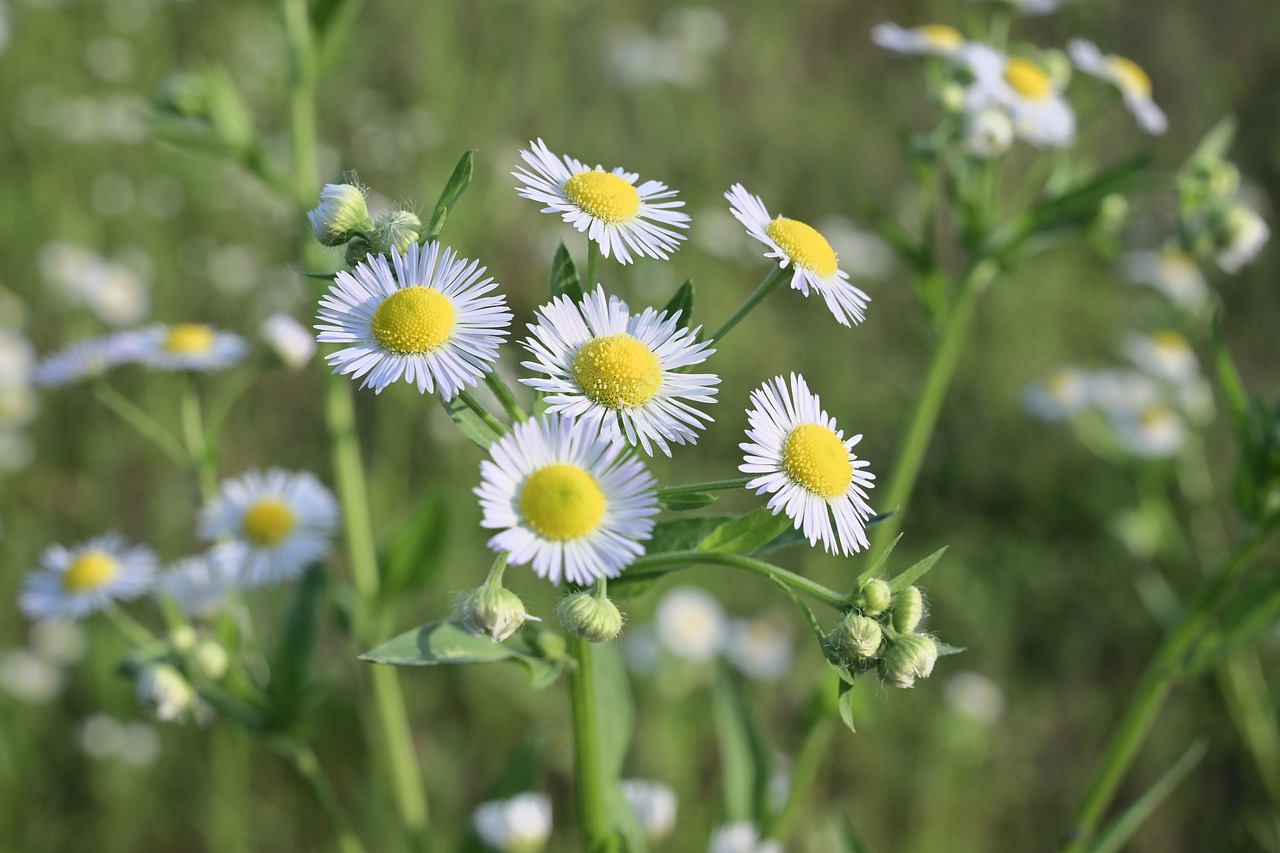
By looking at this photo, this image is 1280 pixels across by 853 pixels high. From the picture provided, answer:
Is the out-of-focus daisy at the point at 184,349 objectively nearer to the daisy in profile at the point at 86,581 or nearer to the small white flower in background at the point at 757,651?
the daisy in profile at the point at 86,581

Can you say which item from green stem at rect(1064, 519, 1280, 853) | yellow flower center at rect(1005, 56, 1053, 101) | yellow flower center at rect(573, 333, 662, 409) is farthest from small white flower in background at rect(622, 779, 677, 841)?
yellow flower center at rect(1005, 56, 1053, 101)

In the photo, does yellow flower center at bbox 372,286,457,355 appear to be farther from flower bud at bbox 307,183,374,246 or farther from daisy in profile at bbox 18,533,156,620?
daisy in profile at bbox 18,533,156,620

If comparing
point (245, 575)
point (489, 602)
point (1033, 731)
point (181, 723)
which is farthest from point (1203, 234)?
point (181, 723)

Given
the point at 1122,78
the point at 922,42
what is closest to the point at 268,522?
the point at 922,42

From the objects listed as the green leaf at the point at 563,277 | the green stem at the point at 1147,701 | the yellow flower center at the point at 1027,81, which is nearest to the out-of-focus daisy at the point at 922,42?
the yellow flower center at the point at 1027,81

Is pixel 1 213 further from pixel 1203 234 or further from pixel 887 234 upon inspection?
pixel 1203 234

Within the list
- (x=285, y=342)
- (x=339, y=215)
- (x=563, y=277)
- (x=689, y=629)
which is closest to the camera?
(x=339, y=215)

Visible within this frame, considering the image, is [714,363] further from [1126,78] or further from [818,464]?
[818,464]
